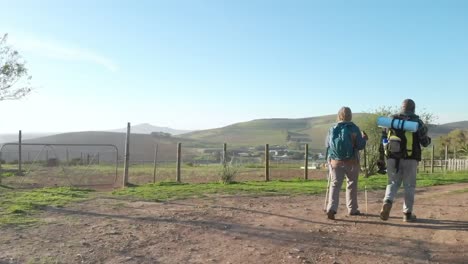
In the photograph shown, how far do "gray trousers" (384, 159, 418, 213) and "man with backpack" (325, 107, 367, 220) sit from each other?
1.97 feet

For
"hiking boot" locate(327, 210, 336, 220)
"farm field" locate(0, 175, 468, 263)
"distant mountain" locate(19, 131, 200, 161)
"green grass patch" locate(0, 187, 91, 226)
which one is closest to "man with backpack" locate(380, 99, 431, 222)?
"farm field" locate(0, 175, 468, 263)

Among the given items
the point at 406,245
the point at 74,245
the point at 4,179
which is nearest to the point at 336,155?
the point at 406,245

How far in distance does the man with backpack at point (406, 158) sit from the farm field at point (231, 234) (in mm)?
301

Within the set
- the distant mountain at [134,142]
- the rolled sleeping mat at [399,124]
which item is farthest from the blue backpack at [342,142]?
the distant mountain at [134,142]

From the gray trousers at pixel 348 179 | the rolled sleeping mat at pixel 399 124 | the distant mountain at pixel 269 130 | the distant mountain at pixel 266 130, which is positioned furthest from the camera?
the distant mountain at pixel 266 130

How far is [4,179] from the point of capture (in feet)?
59.9

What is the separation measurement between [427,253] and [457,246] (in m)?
0.56

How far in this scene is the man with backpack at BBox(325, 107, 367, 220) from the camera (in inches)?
316

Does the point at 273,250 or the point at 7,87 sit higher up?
the point at 7,87

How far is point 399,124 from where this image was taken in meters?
7.64

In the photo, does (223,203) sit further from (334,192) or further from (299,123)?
(299,123)

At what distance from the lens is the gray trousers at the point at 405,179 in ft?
25.0

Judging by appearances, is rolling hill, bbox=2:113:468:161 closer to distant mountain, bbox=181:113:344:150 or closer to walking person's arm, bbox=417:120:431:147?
distant mountain, bbox=181:113:344:150

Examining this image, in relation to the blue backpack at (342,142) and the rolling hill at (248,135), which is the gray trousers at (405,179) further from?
the rolling hill at (248,135)
